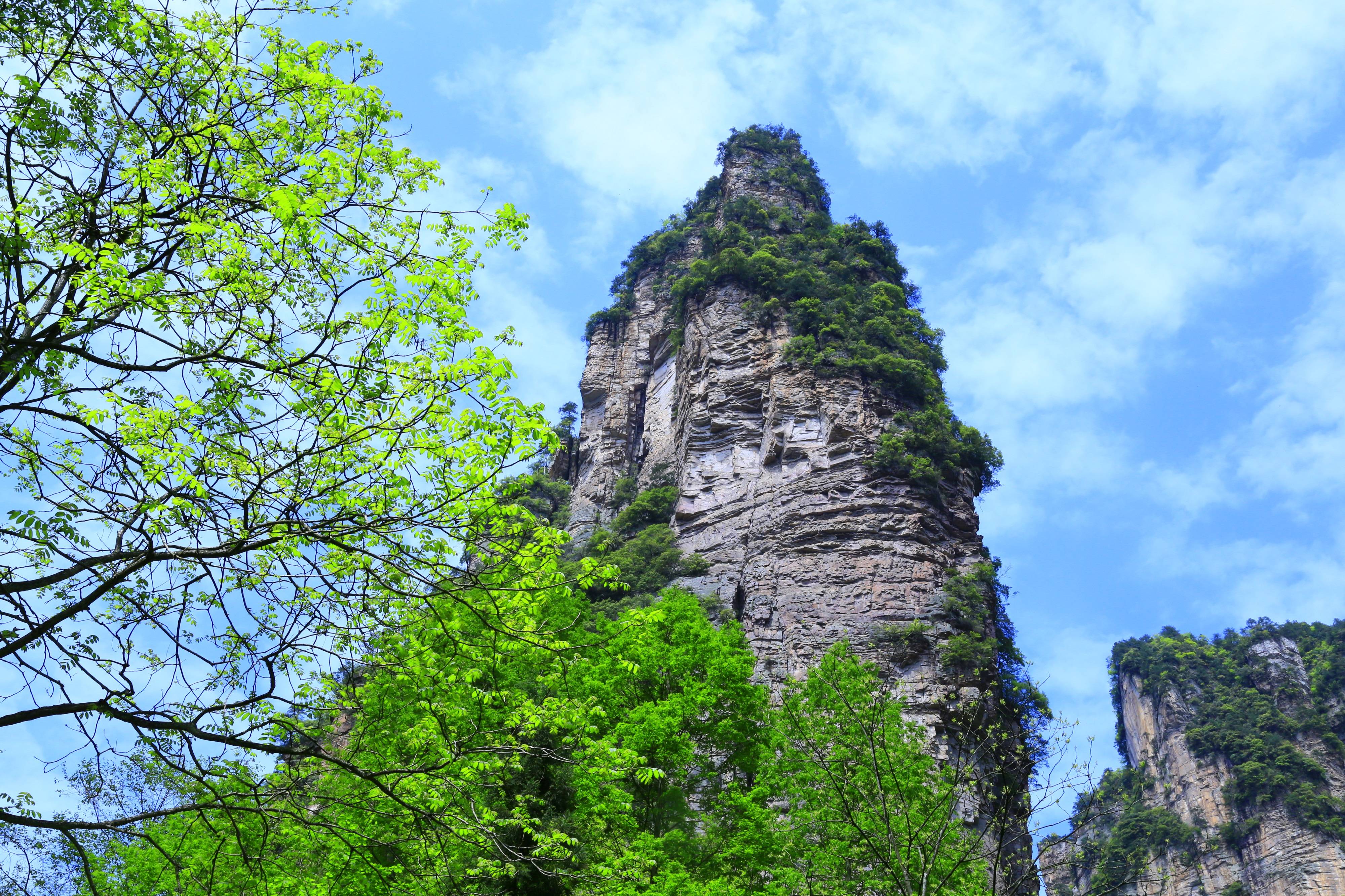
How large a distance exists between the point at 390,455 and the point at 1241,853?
76.3 m

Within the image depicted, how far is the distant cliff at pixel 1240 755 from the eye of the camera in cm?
6141

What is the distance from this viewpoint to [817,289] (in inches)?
1879

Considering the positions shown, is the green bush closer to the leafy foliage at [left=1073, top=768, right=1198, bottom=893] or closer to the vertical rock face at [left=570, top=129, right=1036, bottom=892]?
the vertical rock face at [left=570, top=129, right=1036, bottom=892]

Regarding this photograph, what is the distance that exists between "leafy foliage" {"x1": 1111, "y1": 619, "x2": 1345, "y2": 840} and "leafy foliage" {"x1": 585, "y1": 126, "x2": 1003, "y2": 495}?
40.7 meters

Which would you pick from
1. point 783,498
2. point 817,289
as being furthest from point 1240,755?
point 783,498

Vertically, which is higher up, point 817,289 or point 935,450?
point 817,289

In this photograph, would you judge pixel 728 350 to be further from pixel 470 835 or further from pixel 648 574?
pixel 470 835

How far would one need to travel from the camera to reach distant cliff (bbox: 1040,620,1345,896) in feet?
201

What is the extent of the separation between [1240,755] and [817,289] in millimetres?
50530

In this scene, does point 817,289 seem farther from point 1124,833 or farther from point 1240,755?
point 1240,755

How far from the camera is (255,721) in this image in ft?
20.4

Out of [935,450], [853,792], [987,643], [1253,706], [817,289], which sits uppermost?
[817,289]

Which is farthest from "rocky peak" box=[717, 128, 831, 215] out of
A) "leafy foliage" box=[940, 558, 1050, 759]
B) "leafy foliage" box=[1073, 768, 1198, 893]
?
"leafy foliage" box=[1073, 768, 1198, 893]

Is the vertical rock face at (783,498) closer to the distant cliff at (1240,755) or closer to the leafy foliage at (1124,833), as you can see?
the leafy foliage at (1124,833)
